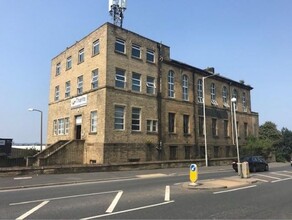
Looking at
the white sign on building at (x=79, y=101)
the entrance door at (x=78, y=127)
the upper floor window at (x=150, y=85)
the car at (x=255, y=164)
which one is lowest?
the car at (x=255, y=164)

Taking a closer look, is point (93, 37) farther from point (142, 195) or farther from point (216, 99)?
point (142, 195)

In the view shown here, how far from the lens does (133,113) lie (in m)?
31.5

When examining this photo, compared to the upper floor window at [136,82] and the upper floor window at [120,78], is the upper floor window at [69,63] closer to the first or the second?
the upper floor window at [120,78]

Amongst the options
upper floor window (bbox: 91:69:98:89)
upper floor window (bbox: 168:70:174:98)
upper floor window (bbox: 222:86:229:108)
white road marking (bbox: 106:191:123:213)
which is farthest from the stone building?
white road marking (bbox: 106:191:123:213)

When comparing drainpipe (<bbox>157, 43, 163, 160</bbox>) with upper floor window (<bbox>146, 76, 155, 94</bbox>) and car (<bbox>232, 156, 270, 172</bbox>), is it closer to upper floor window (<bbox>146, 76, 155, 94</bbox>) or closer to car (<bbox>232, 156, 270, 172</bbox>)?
upper floor window (<bbox>146, 76, 155, 94</bbox>)

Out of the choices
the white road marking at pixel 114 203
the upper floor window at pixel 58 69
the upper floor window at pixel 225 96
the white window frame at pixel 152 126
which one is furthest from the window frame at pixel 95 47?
the upper floor window at pixel 225 96

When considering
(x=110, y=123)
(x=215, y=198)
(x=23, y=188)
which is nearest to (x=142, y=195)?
(x=215, y=198)

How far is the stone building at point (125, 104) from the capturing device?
1165 inches

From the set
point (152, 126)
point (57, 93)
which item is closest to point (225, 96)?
point (152, 126)

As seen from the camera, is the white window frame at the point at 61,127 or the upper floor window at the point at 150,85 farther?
the white window frame at the point at 61,127

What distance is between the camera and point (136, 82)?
107ft

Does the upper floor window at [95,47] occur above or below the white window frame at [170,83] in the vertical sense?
above

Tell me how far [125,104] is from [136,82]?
315 centimetres

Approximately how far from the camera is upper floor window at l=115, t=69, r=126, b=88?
101 feet
